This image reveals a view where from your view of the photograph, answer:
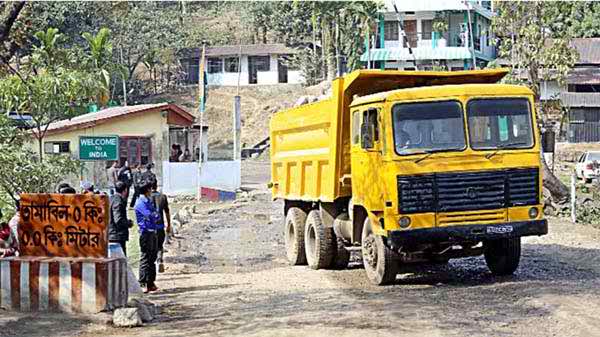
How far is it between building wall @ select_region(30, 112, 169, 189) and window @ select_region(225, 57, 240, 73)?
30.2 meters

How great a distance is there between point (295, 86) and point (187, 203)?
32.3m

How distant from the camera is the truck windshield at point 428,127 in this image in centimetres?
1293

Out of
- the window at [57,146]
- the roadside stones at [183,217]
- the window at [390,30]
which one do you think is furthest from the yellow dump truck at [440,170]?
the window at [390,30]

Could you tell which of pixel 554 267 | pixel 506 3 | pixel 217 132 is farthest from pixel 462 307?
pixel 217 132

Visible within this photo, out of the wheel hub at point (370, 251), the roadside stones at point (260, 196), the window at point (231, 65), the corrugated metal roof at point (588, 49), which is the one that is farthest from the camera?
the window at point (231, 65)

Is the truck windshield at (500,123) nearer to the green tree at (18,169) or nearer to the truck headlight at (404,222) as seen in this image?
the truck headlight at (404,222)

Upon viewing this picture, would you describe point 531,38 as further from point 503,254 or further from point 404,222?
point 404,222

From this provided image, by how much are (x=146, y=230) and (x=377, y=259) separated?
3.34 meters

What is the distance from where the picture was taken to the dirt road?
9.98m

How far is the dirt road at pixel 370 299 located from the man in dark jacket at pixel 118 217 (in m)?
1.03

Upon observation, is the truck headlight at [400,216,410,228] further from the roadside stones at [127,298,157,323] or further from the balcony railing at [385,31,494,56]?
the balcony railing at [385,31,494,56]

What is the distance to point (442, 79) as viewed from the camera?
47.6 feet

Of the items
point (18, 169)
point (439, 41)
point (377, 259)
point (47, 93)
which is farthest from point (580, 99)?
point (377, 259)

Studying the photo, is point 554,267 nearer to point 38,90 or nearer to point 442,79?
point 442,79
